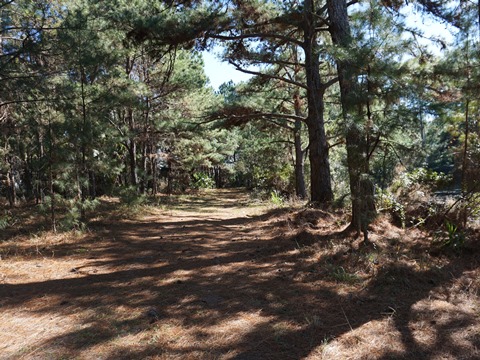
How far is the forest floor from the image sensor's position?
8.58ft

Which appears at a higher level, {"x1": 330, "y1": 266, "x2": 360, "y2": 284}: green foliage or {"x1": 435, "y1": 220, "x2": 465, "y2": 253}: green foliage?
{"x1": 435, "y1": 220, "x2": 465, "y2": 253}: green foliage

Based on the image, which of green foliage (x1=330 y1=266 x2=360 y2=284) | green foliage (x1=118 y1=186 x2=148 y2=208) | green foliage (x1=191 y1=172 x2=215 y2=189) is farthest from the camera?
green foliage (x1=191 y1=172 x2=215 y2=189)

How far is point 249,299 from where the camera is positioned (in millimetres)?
3568

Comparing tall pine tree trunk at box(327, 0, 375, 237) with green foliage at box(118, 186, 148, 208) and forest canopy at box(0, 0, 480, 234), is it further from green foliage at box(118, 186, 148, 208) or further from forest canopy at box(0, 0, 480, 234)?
green foliage at box(118, 186, 148, 208)

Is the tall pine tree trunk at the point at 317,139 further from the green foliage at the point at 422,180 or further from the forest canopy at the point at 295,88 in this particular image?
the green foliage at the point at 422,180

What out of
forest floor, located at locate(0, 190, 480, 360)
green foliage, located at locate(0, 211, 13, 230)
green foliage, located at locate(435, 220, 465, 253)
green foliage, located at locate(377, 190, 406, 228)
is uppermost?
green foliage, located at locate(0, 211, 13, 230)

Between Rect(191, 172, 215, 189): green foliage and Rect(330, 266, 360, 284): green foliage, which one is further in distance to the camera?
Rect(191, 172, 215, 189): green foliage

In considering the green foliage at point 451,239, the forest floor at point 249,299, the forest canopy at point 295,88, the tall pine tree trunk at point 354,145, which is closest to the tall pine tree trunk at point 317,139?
the forest canopy at point 295,88

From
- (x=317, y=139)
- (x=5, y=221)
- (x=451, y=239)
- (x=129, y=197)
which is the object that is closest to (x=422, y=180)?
(x=317, y=139)

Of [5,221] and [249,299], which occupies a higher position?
[5,221]

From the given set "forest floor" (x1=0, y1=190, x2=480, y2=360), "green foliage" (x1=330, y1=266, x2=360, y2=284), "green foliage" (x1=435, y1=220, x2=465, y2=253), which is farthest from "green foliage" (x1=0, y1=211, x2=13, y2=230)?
"green foliage" (x1=435, y1=220, x2=465, y2=253)

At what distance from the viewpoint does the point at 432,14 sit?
6234 mm

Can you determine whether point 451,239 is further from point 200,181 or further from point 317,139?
point 200,181

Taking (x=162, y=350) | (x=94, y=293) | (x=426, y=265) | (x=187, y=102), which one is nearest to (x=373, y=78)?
(x=426, y=265)
